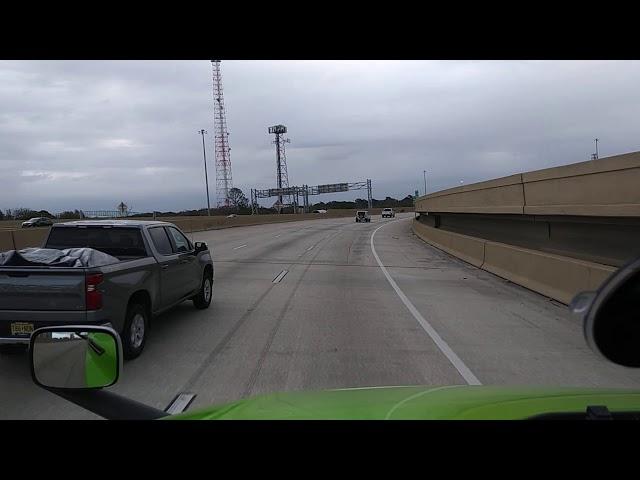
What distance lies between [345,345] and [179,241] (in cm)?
370

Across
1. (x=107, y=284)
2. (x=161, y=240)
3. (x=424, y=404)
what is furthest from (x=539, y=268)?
(x=424, y=404)

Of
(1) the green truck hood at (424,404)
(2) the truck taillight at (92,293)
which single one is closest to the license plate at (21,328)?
(2) the truck taillight at (92,293)

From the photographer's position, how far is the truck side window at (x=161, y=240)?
872 cm

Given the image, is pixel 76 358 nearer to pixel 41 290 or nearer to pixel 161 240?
pixel 41 290

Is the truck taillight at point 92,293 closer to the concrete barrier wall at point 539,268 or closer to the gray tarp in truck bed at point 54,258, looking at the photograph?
the gray tarp in truck bed at point 54,258

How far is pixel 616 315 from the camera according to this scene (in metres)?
1.71

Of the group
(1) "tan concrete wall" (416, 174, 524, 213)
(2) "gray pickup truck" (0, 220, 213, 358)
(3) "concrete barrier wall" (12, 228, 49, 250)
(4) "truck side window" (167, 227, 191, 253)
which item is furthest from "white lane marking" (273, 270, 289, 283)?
(3) "concrete barrier wall" (12, 228, 49, 250)

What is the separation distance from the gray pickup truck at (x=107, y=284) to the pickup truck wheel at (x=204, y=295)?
28.5 inches

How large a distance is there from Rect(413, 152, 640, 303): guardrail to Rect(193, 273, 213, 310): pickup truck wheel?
686 cm
